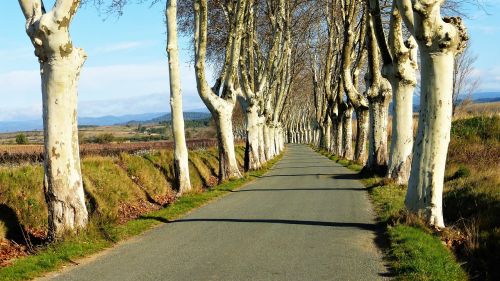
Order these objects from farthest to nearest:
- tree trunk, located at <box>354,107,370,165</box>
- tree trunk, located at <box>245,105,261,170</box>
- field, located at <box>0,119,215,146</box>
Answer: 1. field, located at <box>0,119,215,146</box>
2. tree trunk, located at <box>245,105,261,170</box>
3. tree trunk, located at <box>354,107,370,165</box>

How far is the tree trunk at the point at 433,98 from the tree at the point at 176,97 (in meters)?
8.66

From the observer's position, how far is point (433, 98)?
854 centimetres

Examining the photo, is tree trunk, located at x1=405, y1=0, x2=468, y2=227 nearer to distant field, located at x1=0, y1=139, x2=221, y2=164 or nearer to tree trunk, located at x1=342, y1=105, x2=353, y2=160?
distant field, located at x1=0, y1=139, x2=221, y2=164

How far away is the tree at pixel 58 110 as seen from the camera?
342 inches

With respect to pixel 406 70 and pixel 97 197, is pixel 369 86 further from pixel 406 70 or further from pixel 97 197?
pixel 97 197

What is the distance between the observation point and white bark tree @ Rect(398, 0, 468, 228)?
839 centimetres

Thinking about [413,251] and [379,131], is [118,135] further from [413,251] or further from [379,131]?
[413,251]

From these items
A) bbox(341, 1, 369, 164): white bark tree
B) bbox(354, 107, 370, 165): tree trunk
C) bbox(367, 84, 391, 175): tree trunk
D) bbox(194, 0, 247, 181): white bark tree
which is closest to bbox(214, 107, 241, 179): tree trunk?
bbox(194, 0, 247, 181): white bark tree

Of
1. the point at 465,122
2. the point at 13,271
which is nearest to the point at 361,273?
the point at 13,271

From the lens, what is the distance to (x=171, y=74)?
15.8 meters

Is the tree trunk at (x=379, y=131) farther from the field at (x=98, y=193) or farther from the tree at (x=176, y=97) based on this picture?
the tree at (x=176, y=97)

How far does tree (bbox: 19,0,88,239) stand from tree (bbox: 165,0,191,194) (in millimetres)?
6693

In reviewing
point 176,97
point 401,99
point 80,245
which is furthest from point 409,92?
point 80,245

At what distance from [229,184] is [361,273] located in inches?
471
